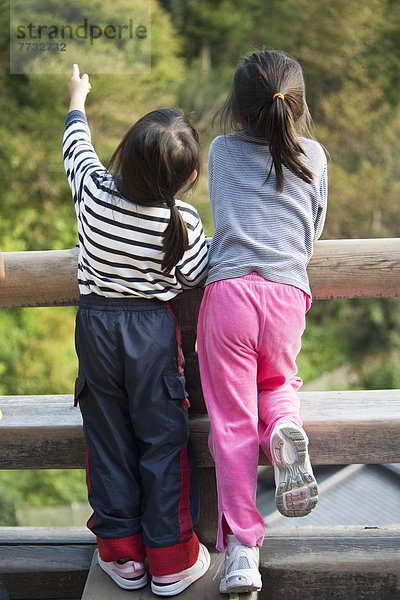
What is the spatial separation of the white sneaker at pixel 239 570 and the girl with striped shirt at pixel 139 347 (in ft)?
0.37

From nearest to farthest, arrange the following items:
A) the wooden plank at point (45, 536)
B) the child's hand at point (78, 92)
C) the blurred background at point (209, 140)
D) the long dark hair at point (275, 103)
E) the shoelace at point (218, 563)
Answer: the long dark hair at point (275, 103) → the shoelace at point (218, 563) → the child's hand at point (78, 92) → the wooden plank at point (45, 536) → the blurred background at point (209, 140)

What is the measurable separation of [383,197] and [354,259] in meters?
12.4

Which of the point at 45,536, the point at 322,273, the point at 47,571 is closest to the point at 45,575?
the point at 47,571

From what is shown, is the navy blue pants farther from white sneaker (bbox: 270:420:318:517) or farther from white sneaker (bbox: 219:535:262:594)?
white sneaker (bbox: 270:420:318:517)

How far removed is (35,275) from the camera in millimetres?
1744

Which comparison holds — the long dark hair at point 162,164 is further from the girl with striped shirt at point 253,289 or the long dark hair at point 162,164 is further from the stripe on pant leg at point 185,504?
the stripe on pant leg at point 185,504

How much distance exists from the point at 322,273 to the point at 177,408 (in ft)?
1.70

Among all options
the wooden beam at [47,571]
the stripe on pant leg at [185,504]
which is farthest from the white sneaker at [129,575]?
the wooden beam at [47,571]

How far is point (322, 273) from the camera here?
5.64ft

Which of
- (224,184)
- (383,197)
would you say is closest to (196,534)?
(224,184)

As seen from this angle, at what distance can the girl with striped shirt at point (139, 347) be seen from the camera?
1500 millimetres

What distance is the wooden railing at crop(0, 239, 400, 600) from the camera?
1.70 meters

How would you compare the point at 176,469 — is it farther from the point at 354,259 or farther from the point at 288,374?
the point at 354,259

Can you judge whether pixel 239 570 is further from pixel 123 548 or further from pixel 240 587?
pixel 123 548
